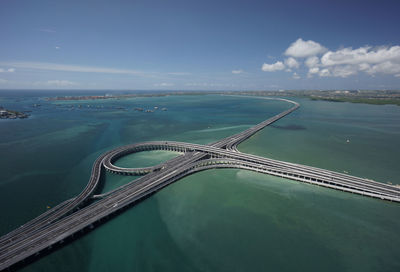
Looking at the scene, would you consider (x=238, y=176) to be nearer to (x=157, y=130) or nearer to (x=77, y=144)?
(x=157, y=130)

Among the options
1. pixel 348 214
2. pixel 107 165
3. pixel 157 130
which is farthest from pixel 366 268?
pixel 157 130

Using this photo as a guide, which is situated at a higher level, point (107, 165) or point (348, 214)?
point (107, 165)

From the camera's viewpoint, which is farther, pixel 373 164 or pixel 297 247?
pixel 373 164

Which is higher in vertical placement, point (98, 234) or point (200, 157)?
point (200, 157)

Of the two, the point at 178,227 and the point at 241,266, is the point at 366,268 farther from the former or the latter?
the point at 178,227

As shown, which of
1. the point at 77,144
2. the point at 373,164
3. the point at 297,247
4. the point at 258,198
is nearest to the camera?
the point at 297,247

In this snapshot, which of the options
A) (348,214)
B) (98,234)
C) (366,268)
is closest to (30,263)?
(98,234)

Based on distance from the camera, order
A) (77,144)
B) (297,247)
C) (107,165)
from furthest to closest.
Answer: (77,144) → (107,165) → (297,247)
